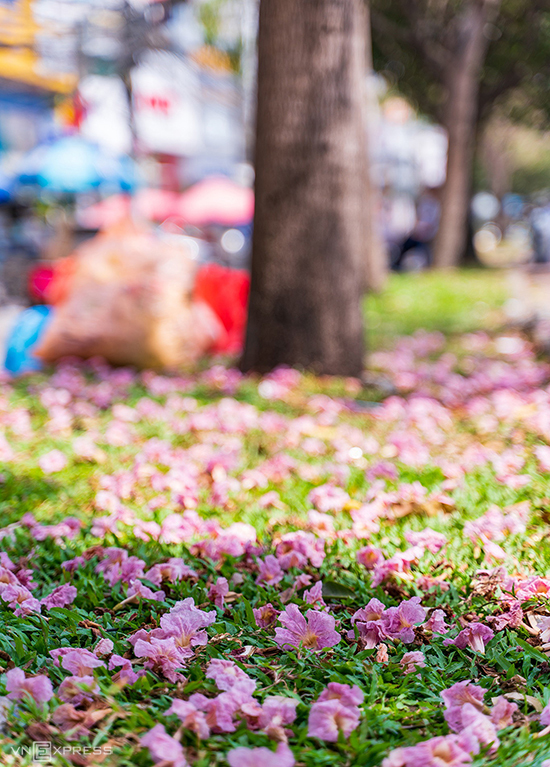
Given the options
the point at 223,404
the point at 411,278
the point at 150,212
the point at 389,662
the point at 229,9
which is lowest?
the point at 389,662

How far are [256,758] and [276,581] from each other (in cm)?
84

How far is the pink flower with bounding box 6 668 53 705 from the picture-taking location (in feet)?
5.19

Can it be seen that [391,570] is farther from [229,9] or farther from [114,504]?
[229,9]

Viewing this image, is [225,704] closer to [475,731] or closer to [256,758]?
[256,758]

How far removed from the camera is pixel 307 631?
1.86 meters

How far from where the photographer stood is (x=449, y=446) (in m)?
3.55

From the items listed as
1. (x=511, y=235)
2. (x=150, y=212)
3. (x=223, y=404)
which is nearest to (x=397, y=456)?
(x=223, y=404)

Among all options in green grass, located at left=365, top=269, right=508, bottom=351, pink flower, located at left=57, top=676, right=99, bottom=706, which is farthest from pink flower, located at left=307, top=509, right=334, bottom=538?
green grass, located at left=365, top=269, right=508, bottom=351

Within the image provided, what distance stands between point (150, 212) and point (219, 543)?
19.1 m

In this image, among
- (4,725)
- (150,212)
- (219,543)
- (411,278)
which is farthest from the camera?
(150,212)

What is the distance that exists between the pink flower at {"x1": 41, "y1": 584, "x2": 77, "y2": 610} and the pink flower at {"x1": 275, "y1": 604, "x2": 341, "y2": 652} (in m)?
0.63

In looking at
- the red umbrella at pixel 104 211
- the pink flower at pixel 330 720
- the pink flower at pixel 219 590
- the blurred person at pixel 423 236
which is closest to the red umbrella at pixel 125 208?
the red umbrella at pixel 104 211

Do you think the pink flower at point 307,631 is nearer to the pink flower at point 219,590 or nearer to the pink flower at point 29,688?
the pink flower at point 219,590

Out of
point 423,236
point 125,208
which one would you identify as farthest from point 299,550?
point 423,236
